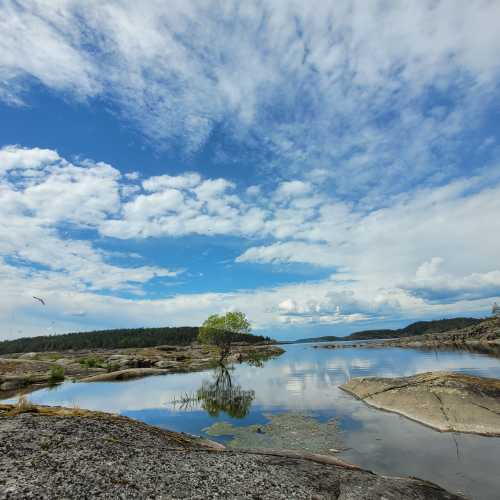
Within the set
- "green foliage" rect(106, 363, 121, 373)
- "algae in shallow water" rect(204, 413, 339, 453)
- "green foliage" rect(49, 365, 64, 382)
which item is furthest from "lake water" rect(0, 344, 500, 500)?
"green foliage" rect(106, 363, 121, 373)

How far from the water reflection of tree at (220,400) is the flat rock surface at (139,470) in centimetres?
1856

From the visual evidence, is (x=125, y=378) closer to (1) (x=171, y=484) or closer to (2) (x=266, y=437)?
(2) (x=266, y=437)

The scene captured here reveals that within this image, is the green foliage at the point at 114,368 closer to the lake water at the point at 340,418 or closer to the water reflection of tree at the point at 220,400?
the lake water at the point at 340,418

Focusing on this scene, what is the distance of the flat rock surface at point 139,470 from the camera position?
1015cm

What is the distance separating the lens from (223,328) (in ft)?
314

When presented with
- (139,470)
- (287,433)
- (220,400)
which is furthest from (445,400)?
(139,470)

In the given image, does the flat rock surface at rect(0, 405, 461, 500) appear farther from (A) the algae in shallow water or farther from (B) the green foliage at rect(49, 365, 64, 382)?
(B) the green foliage at rect(49, 365, 64, 382)

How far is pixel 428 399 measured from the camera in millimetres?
27562

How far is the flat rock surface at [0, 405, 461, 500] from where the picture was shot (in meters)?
10.1

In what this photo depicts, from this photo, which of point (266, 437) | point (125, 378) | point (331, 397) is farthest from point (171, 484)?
point (125, 378)

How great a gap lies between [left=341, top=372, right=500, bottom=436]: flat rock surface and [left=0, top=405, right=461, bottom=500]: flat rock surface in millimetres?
11477

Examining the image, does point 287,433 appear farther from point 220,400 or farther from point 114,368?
point 114,368

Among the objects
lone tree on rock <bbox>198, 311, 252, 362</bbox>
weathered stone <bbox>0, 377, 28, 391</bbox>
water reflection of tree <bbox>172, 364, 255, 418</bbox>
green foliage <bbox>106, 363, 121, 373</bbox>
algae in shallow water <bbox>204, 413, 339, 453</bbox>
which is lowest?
algae in shallow water <bbox>204, 413, 339, 453</bbox>

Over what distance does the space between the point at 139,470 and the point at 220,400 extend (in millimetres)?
29752
